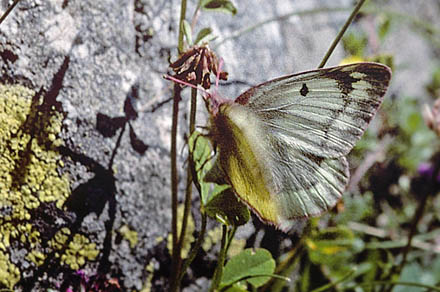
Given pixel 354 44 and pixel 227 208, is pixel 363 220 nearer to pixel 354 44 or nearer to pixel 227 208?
pixel 354 44

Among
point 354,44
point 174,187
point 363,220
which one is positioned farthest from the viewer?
point 354,44

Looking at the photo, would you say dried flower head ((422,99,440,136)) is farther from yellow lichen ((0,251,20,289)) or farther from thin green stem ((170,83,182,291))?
yellow lichen ((0,251,20,289))

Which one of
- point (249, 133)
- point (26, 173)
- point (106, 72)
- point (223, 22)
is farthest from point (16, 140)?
point (223, 22)

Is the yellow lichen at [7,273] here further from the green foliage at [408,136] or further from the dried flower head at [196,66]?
the green foliage at [408,136]

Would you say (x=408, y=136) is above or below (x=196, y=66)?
below

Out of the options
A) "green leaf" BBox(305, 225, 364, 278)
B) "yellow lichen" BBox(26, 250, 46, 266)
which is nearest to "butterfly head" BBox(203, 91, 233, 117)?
"yellow lichen" BBox(26, 250, 46, 266)

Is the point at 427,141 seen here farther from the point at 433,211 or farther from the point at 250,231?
the point at 250,231

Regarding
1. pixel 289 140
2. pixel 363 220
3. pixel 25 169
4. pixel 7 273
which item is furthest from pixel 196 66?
pixel 363 220
